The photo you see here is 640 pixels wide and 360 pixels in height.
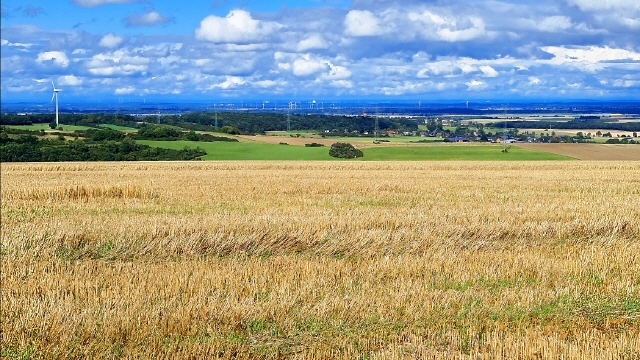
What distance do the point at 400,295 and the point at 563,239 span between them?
6.21 metres

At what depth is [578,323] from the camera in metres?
7.14

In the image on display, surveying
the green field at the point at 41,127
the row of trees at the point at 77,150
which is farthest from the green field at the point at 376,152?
the green field at the point at 41,127

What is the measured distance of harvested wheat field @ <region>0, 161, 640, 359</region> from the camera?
642 cm

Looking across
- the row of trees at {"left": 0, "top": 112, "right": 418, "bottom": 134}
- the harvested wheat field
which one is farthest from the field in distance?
the harvested wheat field

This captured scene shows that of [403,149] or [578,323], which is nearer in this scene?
[578,323]

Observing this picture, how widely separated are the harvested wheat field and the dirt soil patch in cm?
4461

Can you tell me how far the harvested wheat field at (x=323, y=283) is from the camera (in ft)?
21.1

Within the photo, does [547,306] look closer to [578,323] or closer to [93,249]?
[578,323]

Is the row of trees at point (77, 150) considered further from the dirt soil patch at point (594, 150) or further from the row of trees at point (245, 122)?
the dirt soil patch at point (594, 150)

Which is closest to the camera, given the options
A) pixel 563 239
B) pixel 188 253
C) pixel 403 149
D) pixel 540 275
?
pixel 540 275

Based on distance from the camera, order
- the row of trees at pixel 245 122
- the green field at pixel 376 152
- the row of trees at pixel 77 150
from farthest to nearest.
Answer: the row of trees at pixel 245 122 → the row of trees at pixel 77 150 → the green field at pixel 376 152

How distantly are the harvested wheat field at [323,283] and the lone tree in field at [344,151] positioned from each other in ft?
176

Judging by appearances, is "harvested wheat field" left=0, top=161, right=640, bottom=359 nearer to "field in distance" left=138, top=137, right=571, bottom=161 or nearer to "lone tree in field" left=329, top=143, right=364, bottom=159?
"field in distance" left=138, top=137, right=571, bottom=161

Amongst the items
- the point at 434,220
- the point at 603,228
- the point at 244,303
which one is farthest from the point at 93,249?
the point at 603,228
